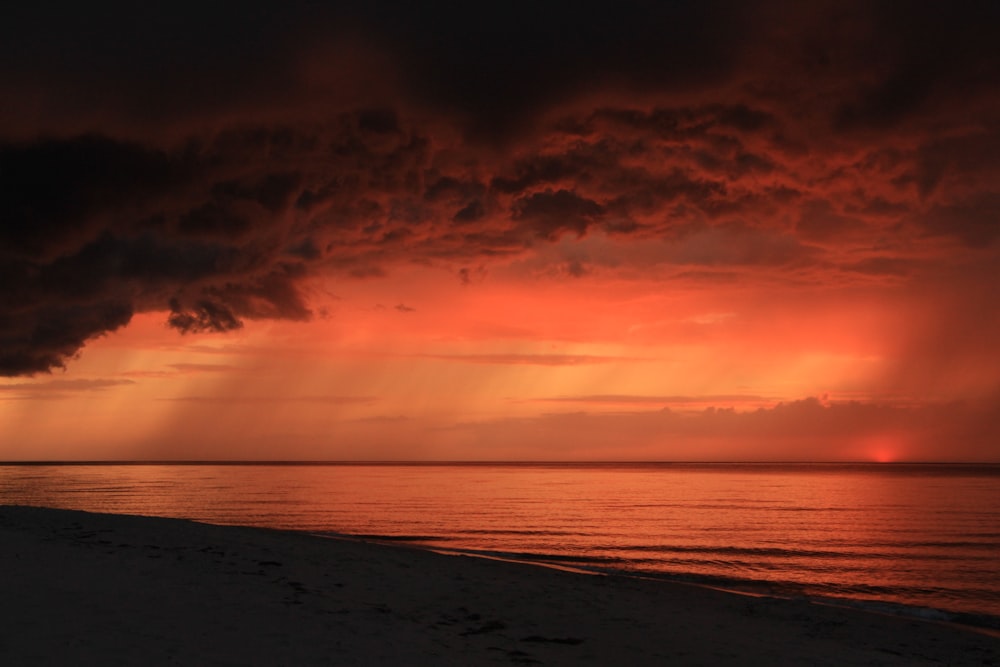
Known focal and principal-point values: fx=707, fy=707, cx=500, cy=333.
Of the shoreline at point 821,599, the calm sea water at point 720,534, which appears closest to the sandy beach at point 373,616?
the shoreline at point 821,599

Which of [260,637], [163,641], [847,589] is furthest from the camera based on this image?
[847,589]

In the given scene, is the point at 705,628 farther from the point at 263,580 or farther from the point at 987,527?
the point at 987,527

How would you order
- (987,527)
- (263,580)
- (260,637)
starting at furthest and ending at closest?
(987,527) → (263,580) → (260,637)

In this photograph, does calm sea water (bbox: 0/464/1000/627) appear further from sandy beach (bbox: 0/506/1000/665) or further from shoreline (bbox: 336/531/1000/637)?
sandy beach (bbox: 0/506/1000/665)

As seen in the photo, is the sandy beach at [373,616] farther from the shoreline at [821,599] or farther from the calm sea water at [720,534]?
the calm sea water at [720,534]

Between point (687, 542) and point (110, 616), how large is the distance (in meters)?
29.7

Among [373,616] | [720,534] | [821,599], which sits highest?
[720,534]

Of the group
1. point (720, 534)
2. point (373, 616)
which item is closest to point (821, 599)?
point (373, 616)

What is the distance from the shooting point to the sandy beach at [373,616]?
36.0 ft

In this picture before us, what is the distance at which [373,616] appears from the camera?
14.2m

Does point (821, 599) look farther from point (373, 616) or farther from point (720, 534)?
point (720, 534)

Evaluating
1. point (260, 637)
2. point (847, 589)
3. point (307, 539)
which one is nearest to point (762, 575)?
point (847, 589)

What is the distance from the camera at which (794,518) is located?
169 ft

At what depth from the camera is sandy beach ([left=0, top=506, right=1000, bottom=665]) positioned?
11.0 meters
